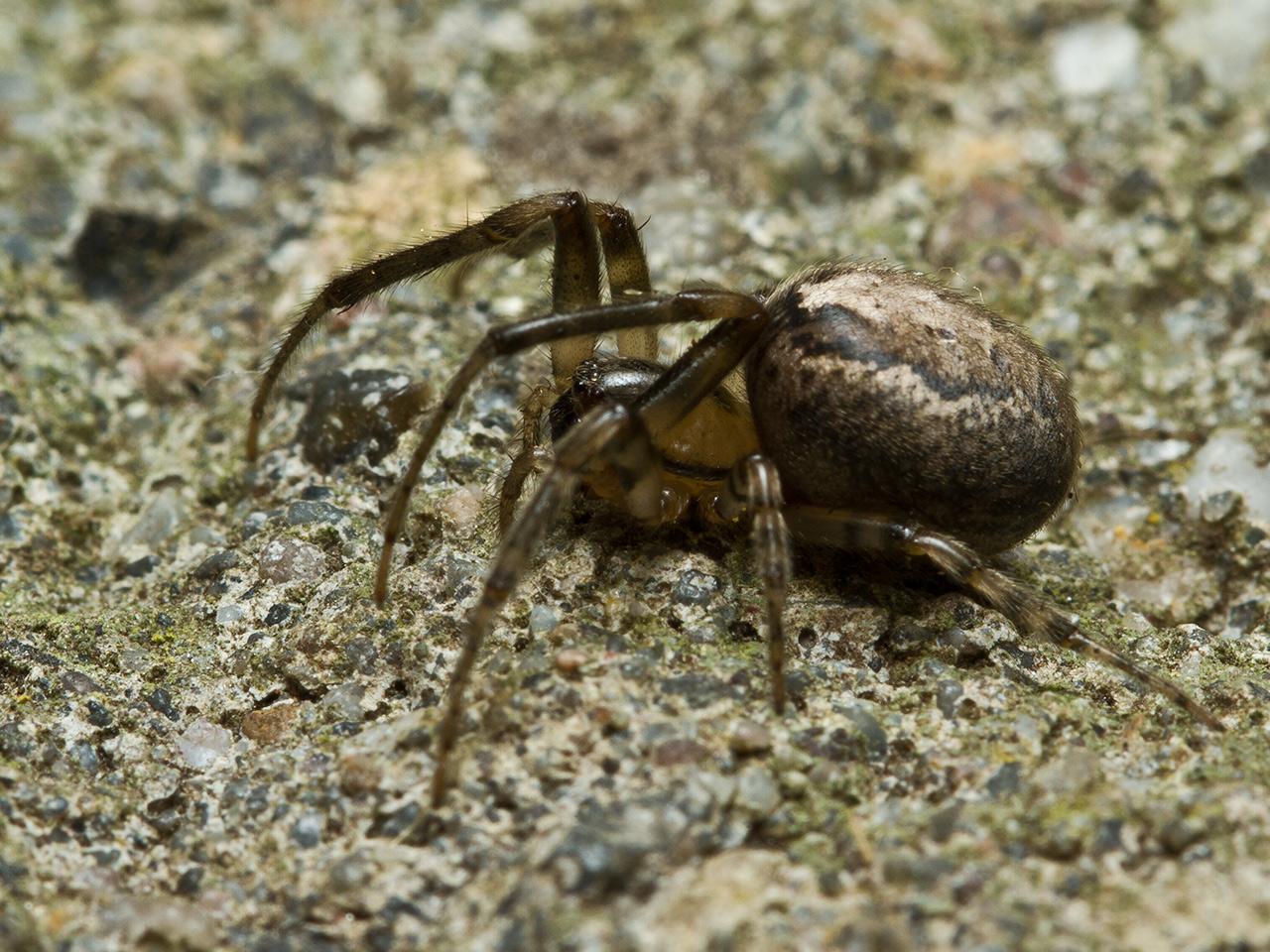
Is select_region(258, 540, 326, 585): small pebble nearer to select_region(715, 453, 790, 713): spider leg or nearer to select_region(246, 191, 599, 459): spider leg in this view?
select_region(246, 191, 599, 459): spider leg

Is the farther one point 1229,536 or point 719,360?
point 1229,536

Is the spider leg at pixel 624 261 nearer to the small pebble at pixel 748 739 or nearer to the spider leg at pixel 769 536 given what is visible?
the spider leg at pixel 769 536

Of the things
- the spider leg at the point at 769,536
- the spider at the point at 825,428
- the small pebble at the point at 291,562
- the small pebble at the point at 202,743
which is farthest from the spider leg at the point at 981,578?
the small pebble at the point at 202,743

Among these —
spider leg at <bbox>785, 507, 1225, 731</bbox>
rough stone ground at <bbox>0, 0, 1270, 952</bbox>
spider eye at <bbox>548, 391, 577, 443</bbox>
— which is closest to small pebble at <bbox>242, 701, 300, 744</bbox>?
rough stone ground at <bbox>0, 0, 1270, 952</bbox>

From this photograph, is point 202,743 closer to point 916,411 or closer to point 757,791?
point 757,791

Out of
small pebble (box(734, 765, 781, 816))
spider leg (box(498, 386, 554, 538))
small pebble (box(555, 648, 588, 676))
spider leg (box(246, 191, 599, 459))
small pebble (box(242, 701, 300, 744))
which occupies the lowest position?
small pebble (box(734, 765, 781, 816))

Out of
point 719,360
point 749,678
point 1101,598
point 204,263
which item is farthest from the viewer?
point 204,263

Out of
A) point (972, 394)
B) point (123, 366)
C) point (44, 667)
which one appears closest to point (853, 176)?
point (972, 394)

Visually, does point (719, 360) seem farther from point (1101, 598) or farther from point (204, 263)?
point (204, 263)
